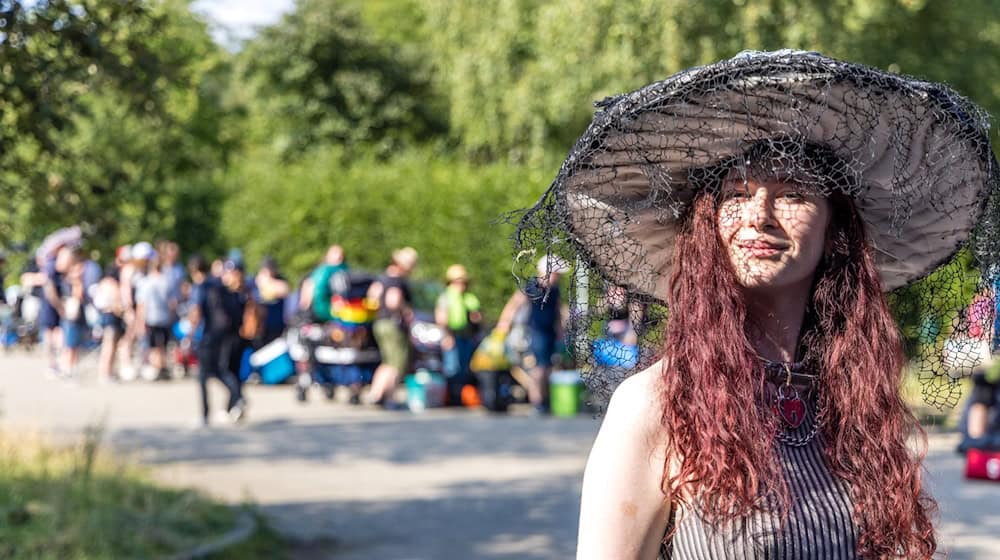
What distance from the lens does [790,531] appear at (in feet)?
7.45

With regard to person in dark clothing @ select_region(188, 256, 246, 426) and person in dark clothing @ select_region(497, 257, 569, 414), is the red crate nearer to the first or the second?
person in dark clothing @ select_region(497, 257, 569, 414)

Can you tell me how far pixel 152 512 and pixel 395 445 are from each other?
5.09 metres

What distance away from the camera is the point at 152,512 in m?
8.37

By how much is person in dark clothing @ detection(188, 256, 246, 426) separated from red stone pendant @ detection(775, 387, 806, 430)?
1243 centimetres

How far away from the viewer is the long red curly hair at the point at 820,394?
2266mm

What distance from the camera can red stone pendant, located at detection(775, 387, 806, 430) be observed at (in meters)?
2.43

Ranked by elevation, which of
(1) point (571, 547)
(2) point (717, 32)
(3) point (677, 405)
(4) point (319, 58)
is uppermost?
(4) point (319, 58)

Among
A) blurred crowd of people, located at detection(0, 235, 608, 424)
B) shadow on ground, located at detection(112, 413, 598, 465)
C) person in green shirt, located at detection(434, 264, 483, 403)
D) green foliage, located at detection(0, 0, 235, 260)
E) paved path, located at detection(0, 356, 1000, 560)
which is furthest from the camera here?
person in green shirt, located at detection(434, 264, 483, 403)

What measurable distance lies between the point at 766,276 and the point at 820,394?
0.24m

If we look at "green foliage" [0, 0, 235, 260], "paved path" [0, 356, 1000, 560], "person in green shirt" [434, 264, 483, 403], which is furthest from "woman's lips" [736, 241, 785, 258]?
"person in green shirt" [434, 264, 483, 403]

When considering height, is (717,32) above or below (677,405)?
above

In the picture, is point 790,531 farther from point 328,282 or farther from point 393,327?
point 328,282

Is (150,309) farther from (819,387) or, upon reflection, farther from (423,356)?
(819,387)

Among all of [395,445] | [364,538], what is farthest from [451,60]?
[364,538]
